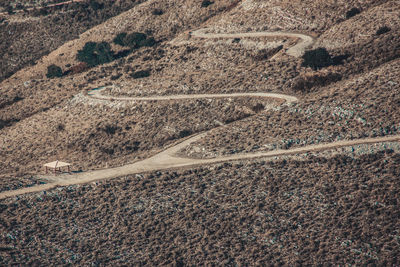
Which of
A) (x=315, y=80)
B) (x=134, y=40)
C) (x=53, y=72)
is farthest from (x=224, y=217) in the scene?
(x=53, y=72)

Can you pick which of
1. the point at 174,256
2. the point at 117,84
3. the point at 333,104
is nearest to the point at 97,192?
the point at 174,256

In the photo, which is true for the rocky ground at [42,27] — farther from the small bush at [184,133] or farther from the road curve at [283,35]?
the small bush at [184,133]

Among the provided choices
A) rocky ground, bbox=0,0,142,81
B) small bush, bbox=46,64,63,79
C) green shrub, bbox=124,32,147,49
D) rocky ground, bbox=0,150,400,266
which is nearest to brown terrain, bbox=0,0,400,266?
rocky ground, bbox=0,150,400,266

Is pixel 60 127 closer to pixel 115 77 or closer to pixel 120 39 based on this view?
pixel 115 77

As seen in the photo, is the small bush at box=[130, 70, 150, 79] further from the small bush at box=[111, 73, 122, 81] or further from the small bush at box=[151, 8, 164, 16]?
the small bush at box=[151, 8, 164, 16]

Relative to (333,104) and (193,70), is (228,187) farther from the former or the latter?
(193,70)

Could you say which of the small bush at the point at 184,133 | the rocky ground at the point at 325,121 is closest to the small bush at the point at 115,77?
the small bush at the point at 184,133
